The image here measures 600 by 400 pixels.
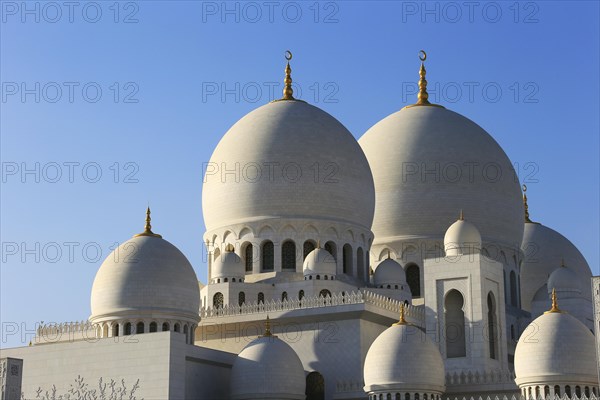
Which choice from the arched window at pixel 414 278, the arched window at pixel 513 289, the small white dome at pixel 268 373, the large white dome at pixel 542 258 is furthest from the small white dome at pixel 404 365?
the large white dome at pixel 542 258

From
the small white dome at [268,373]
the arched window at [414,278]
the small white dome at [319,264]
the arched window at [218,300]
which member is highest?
the arched window at [414,278]

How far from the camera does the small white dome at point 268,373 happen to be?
114 ft

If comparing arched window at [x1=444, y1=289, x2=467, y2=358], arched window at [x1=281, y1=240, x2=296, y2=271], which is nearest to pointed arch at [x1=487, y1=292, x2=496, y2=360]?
arched window at [x1=444, y1=289, x2=467, y2=358]

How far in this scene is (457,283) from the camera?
38.5 metres

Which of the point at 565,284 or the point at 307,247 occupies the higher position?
the point at 307,247

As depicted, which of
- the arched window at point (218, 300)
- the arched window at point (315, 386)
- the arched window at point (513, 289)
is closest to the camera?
the arched window at point (315, 386)

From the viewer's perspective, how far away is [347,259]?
42688 mm

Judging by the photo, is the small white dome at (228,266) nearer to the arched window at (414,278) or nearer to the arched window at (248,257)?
the arched window at (248,257)

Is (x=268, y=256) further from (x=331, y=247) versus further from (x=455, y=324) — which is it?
(x=455, y=324)

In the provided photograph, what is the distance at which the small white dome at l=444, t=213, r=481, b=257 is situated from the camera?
40.1 metres

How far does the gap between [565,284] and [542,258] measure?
21.1 ft

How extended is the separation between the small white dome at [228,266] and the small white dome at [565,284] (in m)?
11.9

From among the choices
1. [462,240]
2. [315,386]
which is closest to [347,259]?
[462,240]

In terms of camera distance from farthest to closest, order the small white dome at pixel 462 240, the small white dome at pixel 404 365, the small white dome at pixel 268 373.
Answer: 1. the small white dome at pixel 462 240
2. the small white dome at pixel 268 373
3. the small white dome at pixel 404 365
